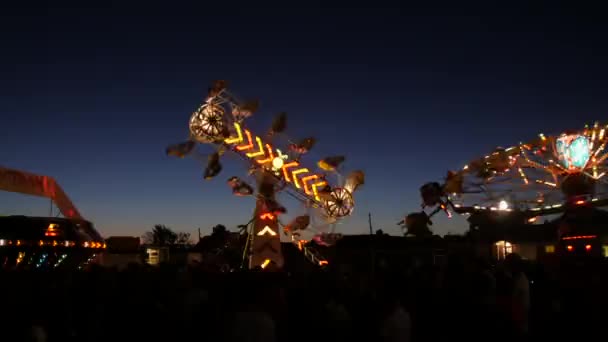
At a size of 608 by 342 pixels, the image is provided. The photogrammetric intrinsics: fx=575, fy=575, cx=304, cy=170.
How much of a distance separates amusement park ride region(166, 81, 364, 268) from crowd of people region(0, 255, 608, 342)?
11837mm

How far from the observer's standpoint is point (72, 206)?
2189 cm

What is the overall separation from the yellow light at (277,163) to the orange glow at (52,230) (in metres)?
8.88

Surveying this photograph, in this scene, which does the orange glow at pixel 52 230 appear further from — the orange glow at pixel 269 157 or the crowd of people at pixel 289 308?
the orange glow at pixel 269 157

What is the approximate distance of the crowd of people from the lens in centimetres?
604

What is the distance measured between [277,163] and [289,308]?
1482 centimetres

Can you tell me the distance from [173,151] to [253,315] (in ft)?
52.0

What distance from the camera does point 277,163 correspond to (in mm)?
21969

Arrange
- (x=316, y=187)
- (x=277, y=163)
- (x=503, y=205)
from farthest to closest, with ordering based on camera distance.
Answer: (x=503, y=205)
(x=316, y=187)
(x=277, y=163)

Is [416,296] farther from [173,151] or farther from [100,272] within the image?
[173,151]

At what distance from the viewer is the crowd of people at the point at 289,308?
19.8 feet

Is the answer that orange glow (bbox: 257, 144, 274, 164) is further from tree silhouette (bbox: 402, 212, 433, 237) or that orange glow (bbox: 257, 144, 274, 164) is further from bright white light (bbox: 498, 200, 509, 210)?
bright white light (bbox: 498, 200, 509, 210)

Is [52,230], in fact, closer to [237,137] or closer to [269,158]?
[237,137]

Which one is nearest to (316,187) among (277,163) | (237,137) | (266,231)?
(277,163)

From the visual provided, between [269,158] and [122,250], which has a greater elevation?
[269,158]
